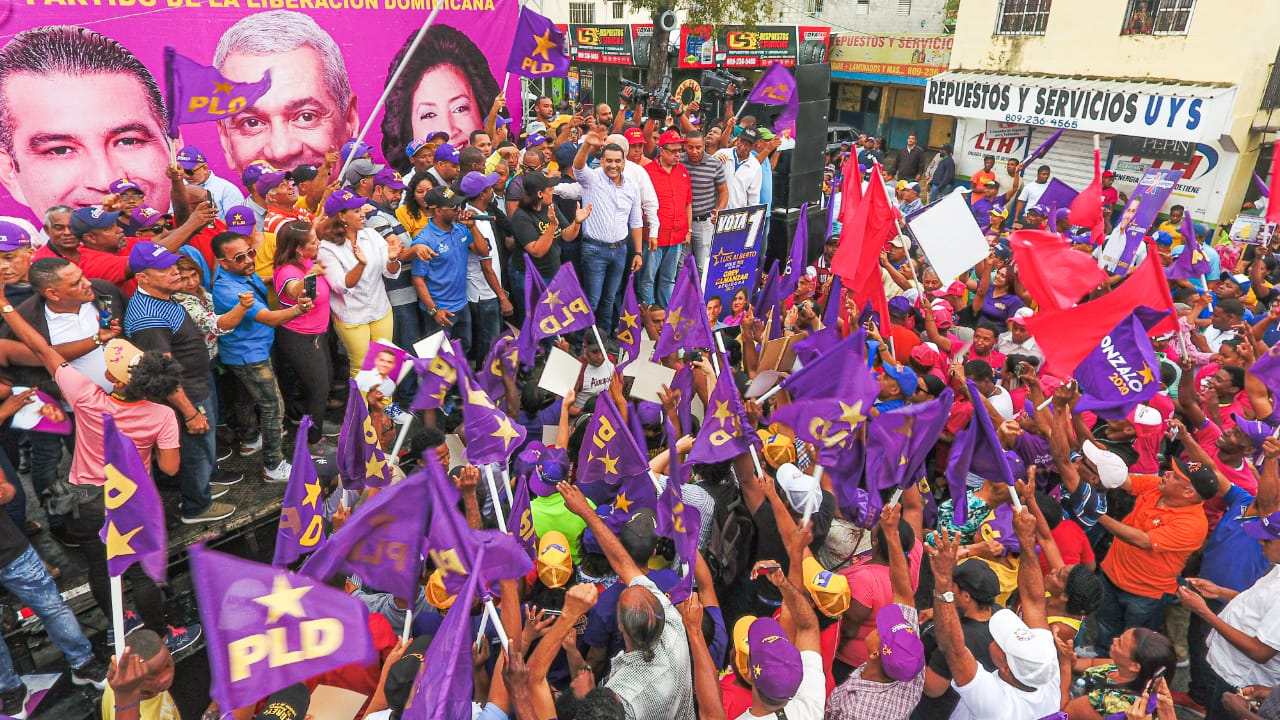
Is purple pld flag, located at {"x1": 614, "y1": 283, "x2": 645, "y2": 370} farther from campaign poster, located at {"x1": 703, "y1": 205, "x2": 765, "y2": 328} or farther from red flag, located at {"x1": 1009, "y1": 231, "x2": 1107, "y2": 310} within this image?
red flag, located at {"x1": 1009, "y1": 231, "x2": 1107, "y2": 310}

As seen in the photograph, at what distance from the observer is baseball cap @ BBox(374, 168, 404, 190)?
7.22 meters

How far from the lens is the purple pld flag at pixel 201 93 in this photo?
6137 millimetres

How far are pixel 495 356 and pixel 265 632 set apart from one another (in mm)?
2755

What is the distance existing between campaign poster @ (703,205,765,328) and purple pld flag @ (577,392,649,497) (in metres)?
3.19

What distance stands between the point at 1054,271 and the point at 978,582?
10.9 feet

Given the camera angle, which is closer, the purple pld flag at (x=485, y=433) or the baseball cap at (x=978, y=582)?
the baseball cap at (x=978, y=582)

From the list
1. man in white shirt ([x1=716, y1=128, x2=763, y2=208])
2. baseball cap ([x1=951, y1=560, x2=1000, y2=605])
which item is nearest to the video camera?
man in white shirt ([x1=716, y1=128, x2=763, y2=208])

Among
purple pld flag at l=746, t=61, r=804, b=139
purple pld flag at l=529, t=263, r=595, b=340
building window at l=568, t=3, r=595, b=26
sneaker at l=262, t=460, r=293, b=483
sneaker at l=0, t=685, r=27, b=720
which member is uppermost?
building window at l=568, t=3, r=595, b=26

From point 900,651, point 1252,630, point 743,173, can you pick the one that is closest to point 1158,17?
point 743,173

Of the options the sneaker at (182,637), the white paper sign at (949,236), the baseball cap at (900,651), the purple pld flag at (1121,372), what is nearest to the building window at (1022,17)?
the white paper sign at (949,236)

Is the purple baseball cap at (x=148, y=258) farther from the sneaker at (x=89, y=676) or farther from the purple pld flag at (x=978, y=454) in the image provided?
the purple pld flag at (x=978, y=454)

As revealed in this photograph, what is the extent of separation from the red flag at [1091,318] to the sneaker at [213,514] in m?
5.26

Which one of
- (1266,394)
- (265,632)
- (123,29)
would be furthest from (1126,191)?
(265,632)

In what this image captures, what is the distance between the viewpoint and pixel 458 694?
2.81m
